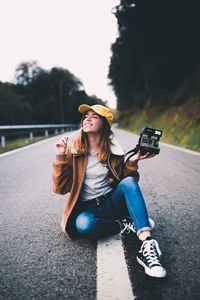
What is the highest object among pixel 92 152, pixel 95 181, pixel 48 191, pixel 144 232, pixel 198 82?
pixel 198 82

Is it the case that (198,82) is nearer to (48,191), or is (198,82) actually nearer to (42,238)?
(48,191)

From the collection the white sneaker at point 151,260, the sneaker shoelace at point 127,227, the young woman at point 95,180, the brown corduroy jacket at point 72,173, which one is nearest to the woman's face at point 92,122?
the young woman at point 95,180

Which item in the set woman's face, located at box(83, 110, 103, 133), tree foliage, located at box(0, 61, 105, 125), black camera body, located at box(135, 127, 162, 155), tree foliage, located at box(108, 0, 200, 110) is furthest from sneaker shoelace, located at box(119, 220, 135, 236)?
tree foliage, located at box(0, 61, 105, 125)

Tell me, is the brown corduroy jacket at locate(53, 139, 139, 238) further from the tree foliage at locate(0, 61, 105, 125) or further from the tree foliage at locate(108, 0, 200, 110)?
the tree foliage at locate(0, 61, 105, 125)

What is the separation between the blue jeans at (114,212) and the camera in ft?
9.46

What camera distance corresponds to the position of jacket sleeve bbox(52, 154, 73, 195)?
10.1 ft

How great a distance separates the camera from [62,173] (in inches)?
123

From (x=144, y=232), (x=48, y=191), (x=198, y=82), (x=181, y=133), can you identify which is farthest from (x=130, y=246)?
(x=198, y=82)

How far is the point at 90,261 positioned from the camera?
2.69 metres

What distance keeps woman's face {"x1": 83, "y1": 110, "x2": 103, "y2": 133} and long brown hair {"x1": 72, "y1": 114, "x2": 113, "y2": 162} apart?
2.1 inches

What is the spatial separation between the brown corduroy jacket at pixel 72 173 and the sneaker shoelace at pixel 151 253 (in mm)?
846

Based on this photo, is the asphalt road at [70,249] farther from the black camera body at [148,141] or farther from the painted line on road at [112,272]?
the black camera body at [148,141]

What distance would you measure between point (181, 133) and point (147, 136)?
14242 millimetres

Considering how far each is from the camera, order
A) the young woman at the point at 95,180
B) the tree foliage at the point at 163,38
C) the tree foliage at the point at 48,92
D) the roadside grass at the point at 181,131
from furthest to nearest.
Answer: the tree foliage at the point at 48,92 → the tree foliage at the point at 163,38 → the roadside grass at the point at 181,131 → the young woman at the point at 95,180
